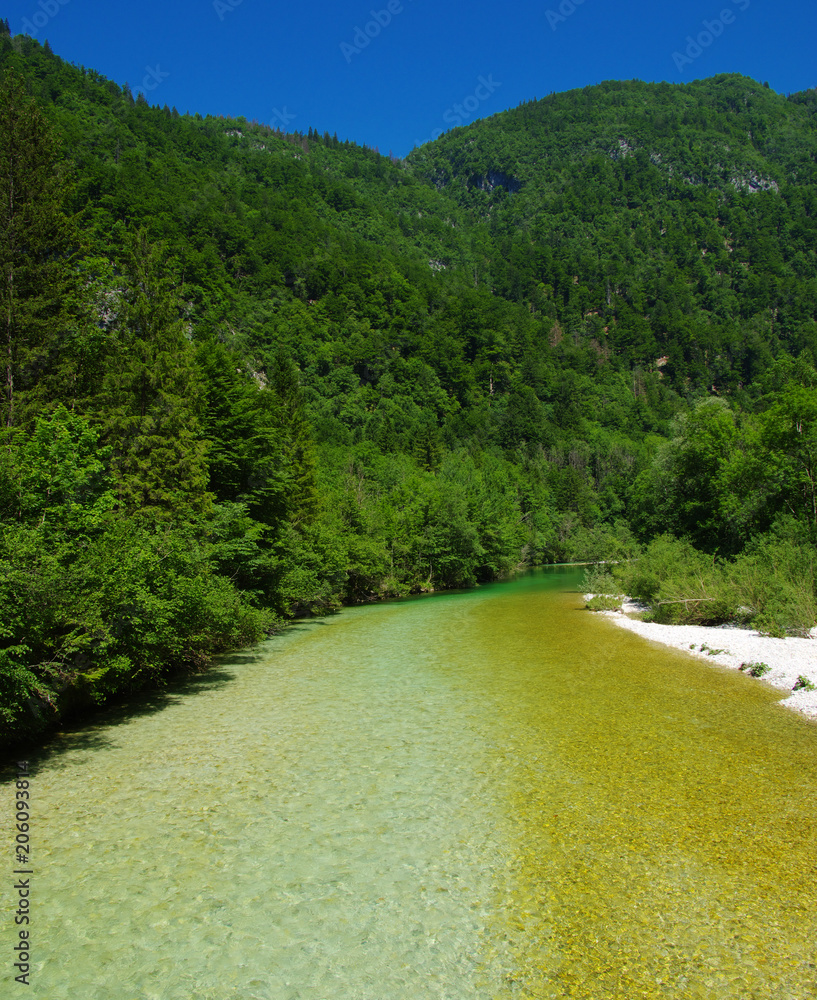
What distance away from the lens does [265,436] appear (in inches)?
1062

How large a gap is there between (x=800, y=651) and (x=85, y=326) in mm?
23362

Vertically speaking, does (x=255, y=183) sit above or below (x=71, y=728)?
above

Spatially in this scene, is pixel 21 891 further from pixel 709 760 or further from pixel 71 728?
pixel 709 760

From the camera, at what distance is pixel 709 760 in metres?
9.90

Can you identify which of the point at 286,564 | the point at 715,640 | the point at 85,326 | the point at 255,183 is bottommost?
the point at 715,640

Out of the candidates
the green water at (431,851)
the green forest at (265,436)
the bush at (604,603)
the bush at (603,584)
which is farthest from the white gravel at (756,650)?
the bush at (603,584)

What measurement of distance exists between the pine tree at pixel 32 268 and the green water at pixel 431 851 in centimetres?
983

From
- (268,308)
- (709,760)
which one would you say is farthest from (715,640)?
(268,308)

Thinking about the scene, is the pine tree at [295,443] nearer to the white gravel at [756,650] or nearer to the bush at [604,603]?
the bush at [604,603]

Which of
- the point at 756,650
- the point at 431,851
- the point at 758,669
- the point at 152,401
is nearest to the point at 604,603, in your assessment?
the point at 756,650

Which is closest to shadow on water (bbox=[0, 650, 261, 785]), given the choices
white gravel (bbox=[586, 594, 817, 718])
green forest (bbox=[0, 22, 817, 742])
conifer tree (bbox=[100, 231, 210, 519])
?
green forest (bbox=[0, 22, 817, 742])

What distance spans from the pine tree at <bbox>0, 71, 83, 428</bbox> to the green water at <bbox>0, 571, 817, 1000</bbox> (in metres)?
9.83

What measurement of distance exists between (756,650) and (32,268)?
2407cm

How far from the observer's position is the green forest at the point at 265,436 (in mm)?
12094
